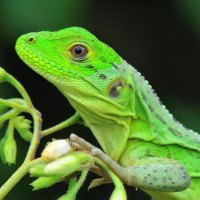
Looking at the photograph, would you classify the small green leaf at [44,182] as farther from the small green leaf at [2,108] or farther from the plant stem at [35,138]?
the small green leaf at [2,108]

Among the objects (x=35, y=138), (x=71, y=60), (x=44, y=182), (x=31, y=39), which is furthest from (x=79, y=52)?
(x=44, y=182)

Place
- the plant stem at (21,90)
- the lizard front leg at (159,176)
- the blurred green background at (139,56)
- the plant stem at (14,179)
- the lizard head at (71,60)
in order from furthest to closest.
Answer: the blurred green background at (139,56) → the lizard head at (71,60) → the lizard front leg at (159,176) → the plant stem at (21,90) → the plant stem at (14,179)

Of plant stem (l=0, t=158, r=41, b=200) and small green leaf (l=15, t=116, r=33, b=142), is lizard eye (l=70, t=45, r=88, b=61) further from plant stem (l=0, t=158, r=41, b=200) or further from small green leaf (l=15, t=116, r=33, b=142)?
plant stem (l=0, t=158, r=41, b=200)

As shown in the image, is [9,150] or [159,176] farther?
[159,176]

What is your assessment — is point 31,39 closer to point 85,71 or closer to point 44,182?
point 85,71

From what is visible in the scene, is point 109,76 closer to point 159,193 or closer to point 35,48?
point 35,48

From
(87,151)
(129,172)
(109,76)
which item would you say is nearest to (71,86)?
(109,76)

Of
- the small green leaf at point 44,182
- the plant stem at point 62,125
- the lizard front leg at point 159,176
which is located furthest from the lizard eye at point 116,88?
the small green leaf at point 44,182
